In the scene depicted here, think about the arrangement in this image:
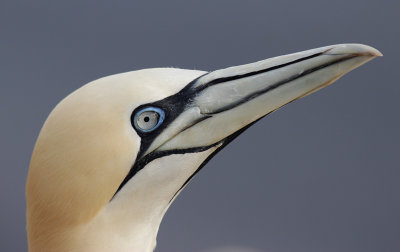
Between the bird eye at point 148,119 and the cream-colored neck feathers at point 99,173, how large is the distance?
30mm

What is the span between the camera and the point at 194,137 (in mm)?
2035

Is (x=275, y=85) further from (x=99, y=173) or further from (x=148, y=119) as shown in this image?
(x=99, y=173)

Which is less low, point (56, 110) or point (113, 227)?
point (56, 110)

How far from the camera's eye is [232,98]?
6.66 ft

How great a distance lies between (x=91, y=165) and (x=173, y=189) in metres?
0.31

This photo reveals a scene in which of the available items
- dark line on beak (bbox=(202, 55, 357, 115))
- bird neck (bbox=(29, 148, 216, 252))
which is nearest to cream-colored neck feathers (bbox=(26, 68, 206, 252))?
bird neck (bbox=(29, 148, 216, 252))

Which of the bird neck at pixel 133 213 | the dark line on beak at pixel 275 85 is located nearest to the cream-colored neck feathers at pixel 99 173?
the bird neck at pixel 133 213

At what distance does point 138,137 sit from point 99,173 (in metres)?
0.17

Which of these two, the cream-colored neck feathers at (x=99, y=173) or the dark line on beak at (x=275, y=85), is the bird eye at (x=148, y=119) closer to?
the cream-colored neck feathers at (x=99, y=173)

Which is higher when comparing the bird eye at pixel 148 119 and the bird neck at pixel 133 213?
the bird eye at pixel 148 119

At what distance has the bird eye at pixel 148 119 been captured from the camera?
6.43 ft

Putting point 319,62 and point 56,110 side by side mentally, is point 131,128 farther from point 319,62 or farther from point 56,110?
point 319,62

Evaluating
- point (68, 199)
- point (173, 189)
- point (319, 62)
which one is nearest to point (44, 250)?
point (68, 199)

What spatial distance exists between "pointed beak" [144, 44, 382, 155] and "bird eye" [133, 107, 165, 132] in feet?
0.13
